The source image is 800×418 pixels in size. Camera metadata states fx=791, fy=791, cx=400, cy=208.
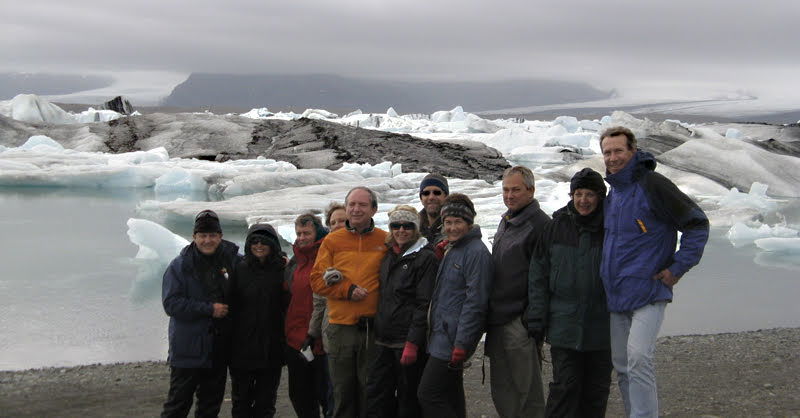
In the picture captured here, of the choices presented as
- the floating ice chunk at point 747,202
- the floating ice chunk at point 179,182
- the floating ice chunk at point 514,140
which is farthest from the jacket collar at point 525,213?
the floating ice chunk at point 514,140

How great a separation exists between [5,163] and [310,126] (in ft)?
28.5

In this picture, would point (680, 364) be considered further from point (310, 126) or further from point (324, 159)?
point (310, 126)

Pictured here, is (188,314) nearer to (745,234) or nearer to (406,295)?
(406,295)

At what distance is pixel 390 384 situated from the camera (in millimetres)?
3176

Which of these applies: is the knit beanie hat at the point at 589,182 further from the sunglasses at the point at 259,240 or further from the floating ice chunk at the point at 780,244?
the floating ice chunk at the point at 780,244

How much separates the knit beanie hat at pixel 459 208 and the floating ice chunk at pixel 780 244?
882cm

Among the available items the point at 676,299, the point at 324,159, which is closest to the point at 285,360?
the point at 676,299

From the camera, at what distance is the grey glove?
10.2ft

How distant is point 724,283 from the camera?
8.62 meters

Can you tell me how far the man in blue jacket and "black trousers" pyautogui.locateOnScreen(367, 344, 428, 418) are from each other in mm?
796

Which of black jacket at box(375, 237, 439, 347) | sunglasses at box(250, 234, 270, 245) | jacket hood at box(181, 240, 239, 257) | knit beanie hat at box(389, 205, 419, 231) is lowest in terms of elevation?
black jacket at box(375, 237, 439, 347)

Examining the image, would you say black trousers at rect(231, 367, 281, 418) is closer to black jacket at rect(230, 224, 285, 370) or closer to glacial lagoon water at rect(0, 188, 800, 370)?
black jacket at rect(230, 224, 285, 370)

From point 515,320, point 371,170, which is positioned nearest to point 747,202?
point 371,170

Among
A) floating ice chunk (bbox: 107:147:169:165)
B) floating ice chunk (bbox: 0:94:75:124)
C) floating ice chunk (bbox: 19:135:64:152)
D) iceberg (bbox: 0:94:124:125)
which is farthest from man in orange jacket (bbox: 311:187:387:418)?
floating ice chunk (bbox: 0:94:75:124)
